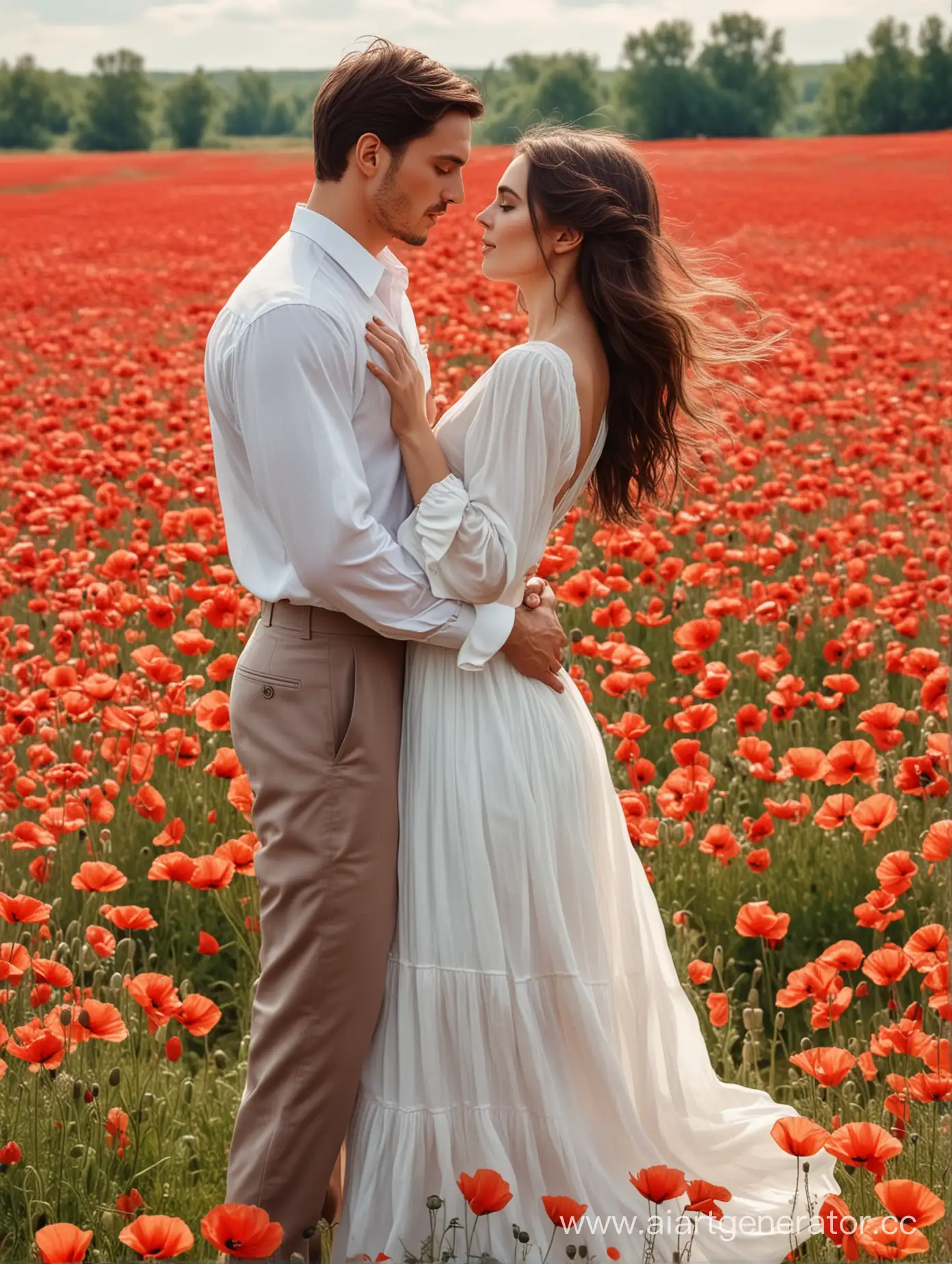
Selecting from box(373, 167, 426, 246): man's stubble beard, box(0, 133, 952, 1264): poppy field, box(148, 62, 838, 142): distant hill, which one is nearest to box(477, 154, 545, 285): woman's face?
box(373, 167, 426, 246): man's stubble beard

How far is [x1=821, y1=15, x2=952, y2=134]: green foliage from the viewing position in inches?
1417

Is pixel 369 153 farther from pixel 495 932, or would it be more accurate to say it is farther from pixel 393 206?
pixel 495 932

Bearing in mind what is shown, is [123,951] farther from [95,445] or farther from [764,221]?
[764,221]

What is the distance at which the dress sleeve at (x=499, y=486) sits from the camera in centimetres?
256

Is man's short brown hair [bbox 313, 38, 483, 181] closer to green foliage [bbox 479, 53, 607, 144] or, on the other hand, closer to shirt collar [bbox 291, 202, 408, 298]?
shirt collar [bbox 291, 202, 408, 298]

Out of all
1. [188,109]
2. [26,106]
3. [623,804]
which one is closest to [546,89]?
[188,109]

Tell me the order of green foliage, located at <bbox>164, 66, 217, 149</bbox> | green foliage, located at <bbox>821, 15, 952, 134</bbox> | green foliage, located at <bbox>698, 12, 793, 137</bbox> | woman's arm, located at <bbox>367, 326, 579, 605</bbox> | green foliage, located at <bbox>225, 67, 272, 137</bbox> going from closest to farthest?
woman's arm, located at <bbox>367, 326, 579, 605</bbox> < green foliage, located at <bbox>821, 15, 952, 134</bbox> < green foliage, located at <bbox>698, 12, 793, 137</bbox> < green foliage, located at <bbox>164, 66, 217, 149</bbox> < green foliage, located at <bbox>225, 67, 272, 137</bbox>

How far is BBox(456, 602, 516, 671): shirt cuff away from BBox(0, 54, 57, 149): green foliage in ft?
207

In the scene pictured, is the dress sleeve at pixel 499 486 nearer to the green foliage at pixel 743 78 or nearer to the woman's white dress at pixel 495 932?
the woman's white dress at pixel 495 932

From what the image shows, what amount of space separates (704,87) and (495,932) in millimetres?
54016

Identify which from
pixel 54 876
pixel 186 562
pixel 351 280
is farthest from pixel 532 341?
pixel 186 562

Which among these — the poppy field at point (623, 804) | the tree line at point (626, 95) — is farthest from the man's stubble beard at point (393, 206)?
the tree line at point (626, 95)

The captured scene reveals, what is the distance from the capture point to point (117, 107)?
6275 centimetres

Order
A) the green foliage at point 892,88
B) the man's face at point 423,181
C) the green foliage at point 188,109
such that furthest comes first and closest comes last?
the green foliage at point 188,109, the green foliage at point 892,88, the man's face at point 423,181
